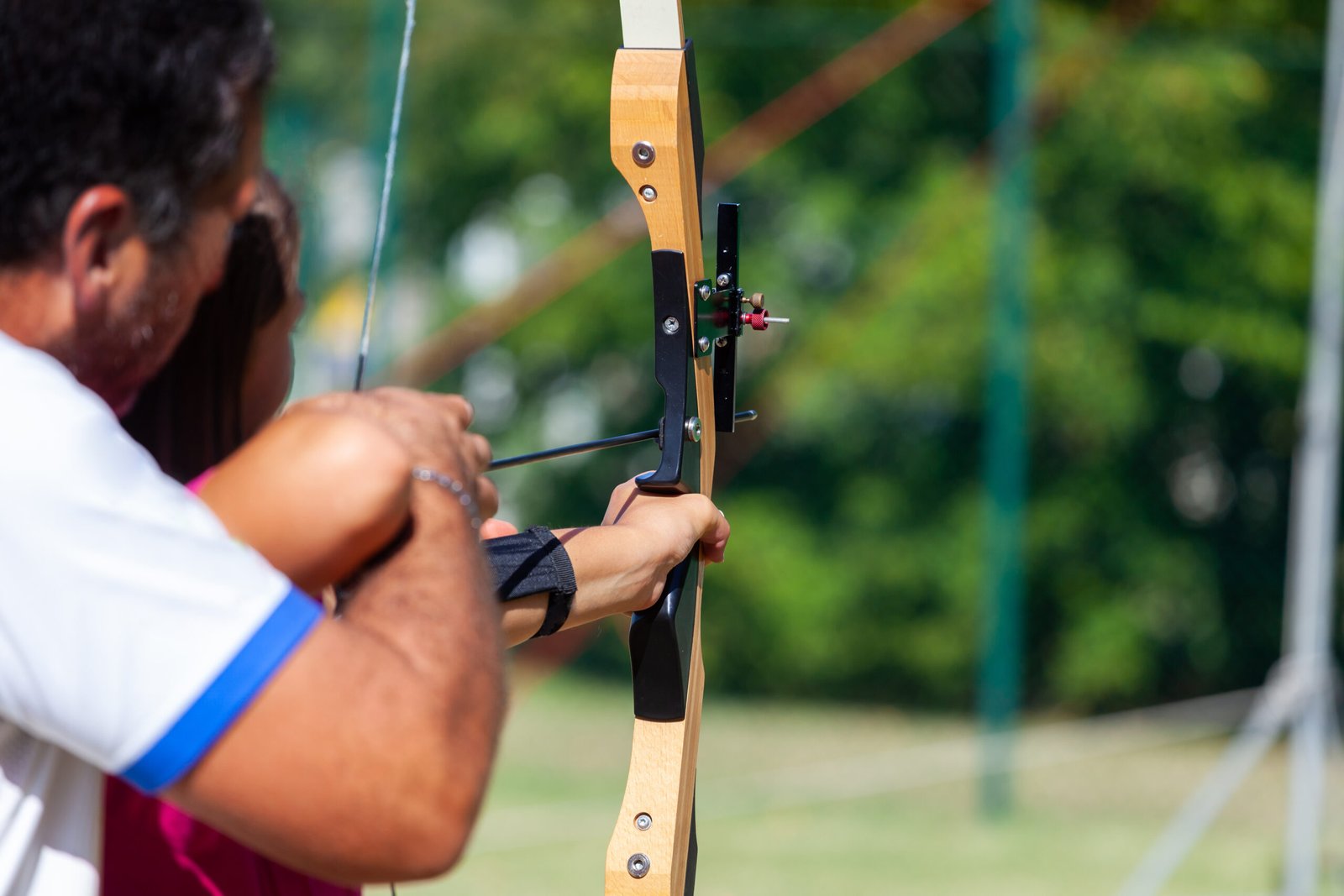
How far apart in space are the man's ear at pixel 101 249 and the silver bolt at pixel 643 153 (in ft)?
2.05

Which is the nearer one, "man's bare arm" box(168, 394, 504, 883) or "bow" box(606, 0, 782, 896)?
"man's bare arm" box(168, 394, 504, 883)

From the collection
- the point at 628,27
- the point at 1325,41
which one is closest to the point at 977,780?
the point at 1325,41

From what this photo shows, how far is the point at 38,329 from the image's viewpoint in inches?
28.9

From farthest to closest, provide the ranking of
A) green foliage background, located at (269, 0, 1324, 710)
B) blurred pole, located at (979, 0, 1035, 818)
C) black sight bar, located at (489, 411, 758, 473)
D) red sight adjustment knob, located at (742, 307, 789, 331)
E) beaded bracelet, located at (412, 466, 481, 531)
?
green foliage background, located at (269, 0, 1324, 710)
blurred pole, located at (979, 0, 1035, 818)
red sight adjustment knob, located at (742, 307, 789, 331)
black sight bar, located at (489, 411, 758, 473)
beaded bracelet, located at (412, 466, 481, 531)

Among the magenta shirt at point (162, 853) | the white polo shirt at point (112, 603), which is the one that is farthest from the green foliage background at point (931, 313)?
the white polo shirt at point (112, 603)

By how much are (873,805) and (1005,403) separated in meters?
1.33

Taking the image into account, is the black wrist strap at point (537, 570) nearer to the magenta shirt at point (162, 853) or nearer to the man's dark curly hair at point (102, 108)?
the magenta shirt at point (162, 853)

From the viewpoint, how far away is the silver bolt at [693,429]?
137 centimetres

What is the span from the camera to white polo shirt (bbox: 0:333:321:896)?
2.16ft

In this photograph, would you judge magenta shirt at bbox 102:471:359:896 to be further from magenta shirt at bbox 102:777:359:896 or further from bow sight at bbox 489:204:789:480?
bow sight at bbox 489:204:789:480

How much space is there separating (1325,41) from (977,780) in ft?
9.54

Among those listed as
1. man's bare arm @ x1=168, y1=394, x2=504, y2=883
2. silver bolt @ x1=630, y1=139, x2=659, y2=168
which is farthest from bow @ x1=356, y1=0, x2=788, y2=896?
man's bare arm @ x1=168, y1=394, x2=504, y2=883

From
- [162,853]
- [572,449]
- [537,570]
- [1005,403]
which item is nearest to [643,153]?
[572,449]

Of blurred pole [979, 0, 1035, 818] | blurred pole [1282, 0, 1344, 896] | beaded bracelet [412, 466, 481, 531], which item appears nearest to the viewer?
beaded bracelet [412, 466, 481, 531]
